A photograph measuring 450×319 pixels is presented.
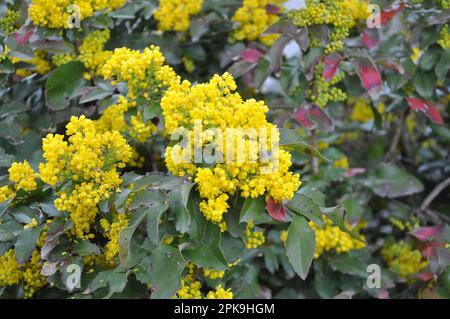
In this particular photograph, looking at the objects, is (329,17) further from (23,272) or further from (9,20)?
(23,272)

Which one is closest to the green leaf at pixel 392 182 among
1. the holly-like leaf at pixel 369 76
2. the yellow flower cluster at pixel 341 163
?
the yellow flower cluster at pixel 341 163

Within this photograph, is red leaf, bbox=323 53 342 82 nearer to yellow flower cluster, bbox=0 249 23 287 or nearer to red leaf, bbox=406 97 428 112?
red leaf, bbox=406 97 428 112

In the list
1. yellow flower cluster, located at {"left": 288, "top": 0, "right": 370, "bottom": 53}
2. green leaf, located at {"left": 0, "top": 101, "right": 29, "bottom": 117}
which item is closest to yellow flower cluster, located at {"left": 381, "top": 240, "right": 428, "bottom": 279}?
yellow flower cluster, located at {"left": 288, "top": 0, "right": 370, "bottom": 53}

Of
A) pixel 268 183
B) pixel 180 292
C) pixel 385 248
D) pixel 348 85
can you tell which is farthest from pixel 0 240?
pixel 385 248

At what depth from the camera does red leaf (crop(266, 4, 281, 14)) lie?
2.13 metres

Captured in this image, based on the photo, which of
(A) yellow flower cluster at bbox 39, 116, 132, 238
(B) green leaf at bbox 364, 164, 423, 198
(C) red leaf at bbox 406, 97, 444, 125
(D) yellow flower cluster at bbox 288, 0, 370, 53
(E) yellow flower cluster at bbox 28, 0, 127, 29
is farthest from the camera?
(B) green leaf at bbox 364, 164, 423, 198

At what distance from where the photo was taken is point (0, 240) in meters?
1.49

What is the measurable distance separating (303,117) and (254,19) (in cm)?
41

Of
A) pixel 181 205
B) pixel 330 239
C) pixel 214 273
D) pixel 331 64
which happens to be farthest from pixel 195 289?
pixel 331 64

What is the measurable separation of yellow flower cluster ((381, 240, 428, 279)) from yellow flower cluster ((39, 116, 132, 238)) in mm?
1072

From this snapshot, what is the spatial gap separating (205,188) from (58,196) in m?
0.42

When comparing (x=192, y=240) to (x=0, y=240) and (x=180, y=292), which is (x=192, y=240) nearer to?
(x=180, y=292)

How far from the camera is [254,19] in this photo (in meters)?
2.15

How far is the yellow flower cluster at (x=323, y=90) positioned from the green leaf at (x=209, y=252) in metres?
0.75
